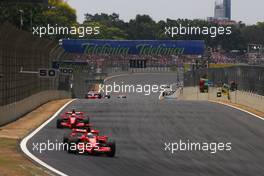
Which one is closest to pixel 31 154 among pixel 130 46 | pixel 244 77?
pixel 244 77

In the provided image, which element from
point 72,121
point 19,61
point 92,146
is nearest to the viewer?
point 92,146

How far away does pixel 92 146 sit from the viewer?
77.2ft

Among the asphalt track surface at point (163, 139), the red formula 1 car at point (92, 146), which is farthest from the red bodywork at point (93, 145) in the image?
the asphalt track surface at point (163, 139)

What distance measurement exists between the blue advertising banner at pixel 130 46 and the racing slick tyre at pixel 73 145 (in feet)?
161

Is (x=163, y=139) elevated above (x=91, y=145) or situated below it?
below

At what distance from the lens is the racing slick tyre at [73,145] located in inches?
926

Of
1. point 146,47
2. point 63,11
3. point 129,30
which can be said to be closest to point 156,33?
point 129,30

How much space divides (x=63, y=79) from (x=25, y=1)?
3867cm

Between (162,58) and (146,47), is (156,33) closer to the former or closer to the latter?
(162,58)

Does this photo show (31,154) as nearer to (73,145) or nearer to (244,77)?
(73,145)

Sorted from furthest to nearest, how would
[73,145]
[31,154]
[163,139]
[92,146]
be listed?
1. [163,139]
2. [73,145]
3. [92,146]
4. [31,154]

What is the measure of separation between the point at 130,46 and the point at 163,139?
46.3 m

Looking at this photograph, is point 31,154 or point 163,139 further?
point 163,139

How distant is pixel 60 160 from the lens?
849 inches
